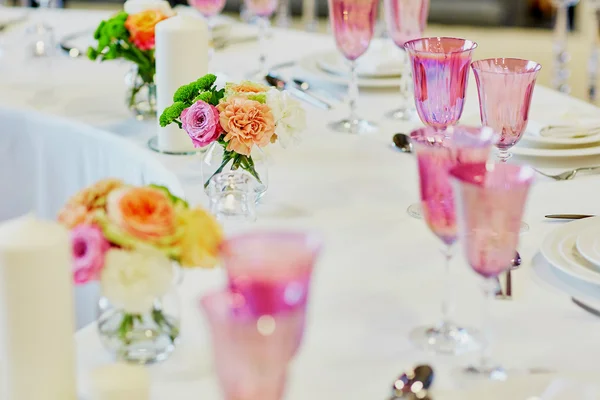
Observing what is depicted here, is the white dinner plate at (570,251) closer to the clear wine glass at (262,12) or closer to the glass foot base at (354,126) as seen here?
the glass foot base at (354,126)

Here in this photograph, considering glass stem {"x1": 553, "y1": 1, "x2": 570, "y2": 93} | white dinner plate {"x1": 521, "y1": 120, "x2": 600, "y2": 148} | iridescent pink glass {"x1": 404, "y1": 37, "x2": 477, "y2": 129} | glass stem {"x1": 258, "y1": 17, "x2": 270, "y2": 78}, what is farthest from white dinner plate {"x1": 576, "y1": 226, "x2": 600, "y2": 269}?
glass stem {"x1": 553, "y1": 1, "x2": 570, "y2": 93}

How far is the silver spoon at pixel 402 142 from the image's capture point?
1669 millimetres

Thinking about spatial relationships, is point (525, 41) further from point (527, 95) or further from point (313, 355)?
point (313, 355)

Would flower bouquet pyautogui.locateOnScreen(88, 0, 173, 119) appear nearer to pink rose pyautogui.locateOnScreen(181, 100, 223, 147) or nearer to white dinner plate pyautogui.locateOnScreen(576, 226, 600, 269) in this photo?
pink rose pyautogui.locateOnScreen(181, 100, 223, 147)

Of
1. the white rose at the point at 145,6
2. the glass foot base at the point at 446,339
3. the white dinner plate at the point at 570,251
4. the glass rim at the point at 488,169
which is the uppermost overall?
the white rose at the point at 145,6

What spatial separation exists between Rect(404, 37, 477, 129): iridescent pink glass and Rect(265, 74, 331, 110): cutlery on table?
1.80ft

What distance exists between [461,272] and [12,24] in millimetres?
1818

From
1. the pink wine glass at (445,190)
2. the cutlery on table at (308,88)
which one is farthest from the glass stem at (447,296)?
the cutlery on table at (308,88)

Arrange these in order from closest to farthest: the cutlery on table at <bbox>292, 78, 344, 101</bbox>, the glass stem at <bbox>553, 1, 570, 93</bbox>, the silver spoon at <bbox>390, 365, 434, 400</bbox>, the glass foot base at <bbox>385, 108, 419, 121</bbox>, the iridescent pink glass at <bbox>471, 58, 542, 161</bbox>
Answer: the silver spoon at <bbox>390, 365, 434, 400</bbox>
the iridescent pink glass at <bbox>471, 58, 542, 161</bbox>
the glass foot base at <bbox>385, 108, 419, 121</bbox>
the cutlery on table at <bbox>292, 78, 344, 101</bbox>
the glass stem at <bbox>553, 1, 570, 93</bbox>

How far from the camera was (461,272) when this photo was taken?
117 cm

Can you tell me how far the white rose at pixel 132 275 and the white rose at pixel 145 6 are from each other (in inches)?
39.3

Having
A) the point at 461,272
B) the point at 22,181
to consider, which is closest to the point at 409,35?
the point at 461,272

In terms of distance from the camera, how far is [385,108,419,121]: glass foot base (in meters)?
1.86

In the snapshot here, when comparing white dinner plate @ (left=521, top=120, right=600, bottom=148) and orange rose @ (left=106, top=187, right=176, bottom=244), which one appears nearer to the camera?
orange rose @ (left=106, top=187, right=176, bottom=244)
